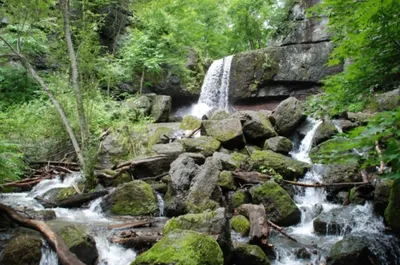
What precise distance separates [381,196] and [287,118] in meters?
6.04

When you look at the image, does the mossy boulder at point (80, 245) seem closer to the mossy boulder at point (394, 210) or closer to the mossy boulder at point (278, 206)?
the mossy boulder at point (278, 206)

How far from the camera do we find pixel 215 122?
12.0 metres

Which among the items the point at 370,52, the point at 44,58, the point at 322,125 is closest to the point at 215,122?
the point at 322,125

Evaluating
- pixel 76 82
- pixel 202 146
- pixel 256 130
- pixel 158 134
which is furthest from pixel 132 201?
pixel 256 130

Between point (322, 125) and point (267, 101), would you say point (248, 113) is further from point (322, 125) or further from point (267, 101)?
point (267, 101)

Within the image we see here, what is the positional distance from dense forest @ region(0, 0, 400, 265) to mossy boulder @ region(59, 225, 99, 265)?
0.04 meters

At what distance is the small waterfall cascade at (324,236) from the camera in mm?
5514

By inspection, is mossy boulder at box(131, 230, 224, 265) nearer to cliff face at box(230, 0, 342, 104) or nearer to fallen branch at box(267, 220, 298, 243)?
fallen branch at box(267, 220, 298, 243)

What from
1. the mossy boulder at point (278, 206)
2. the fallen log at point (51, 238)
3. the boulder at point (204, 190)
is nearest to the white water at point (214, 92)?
the boulder at point (204, 190)

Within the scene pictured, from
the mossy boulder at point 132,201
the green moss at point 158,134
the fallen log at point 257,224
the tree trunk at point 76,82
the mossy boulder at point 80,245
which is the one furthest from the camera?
the green moss at point 158,134

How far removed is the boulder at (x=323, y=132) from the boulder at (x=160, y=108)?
740 cm

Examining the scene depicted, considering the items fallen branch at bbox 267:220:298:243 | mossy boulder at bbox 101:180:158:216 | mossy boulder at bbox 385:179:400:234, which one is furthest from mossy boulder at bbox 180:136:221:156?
mossy boulder at bbox 385:179:400:234

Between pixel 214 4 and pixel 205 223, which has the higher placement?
pixel 214 4

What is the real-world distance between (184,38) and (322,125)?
973cm
